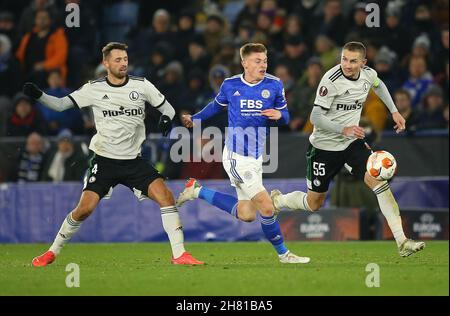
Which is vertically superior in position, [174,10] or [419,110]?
[174,10]

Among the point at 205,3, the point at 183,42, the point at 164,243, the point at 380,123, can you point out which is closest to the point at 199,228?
the point at 164,243

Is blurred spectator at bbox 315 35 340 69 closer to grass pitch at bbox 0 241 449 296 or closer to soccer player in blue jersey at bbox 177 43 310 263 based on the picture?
grass pitch at bbox 0 241 449 296

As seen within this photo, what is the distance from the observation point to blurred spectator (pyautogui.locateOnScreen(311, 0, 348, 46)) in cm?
2044

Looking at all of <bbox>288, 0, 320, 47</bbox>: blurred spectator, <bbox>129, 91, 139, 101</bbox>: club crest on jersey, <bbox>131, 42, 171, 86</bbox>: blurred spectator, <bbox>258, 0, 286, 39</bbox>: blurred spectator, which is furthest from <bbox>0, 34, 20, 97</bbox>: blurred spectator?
<bbox>129, 91, 139, 101</bbox>: club crest on jersey

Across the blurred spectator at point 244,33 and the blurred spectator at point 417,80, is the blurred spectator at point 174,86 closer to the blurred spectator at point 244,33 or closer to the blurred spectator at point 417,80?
the blurred spectator at point 244,33

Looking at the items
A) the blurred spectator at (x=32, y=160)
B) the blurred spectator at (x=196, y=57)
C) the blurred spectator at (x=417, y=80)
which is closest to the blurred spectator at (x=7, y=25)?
the blurred spectator at (x=196, y=57)

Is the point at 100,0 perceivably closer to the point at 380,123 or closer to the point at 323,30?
the point at 323,30

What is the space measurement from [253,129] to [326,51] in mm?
7711

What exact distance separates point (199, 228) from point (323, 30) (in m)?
5.15

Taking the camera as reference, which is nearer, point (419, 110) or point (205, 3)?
point (419, 110)

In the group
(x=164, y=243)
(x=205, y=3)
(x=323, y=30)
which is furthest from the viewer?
(x=205, y=3)

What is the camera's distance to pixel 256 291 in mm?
9695

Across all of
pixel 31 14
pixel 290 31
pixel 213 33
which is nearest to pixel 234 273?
pixel 290 31

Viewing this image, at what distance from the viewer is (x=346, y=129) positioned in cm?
1212
